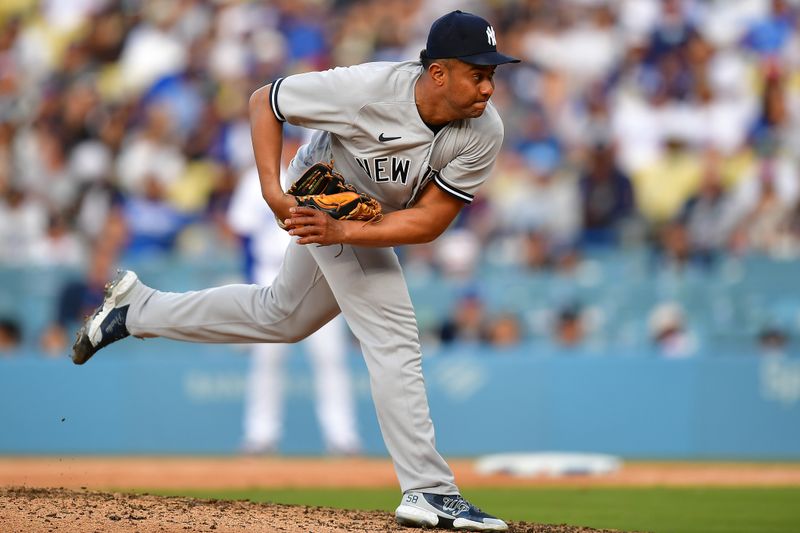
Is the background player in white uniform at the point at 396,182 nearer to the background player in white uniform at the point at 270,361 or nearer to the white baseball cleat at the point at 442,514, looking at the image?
the white baseball cleat at the point at 442,514

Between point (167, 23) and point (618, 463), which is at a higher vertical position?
point (167, 23)

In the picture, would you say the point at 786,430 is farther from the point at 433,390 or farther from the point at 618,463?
the point at 433,390

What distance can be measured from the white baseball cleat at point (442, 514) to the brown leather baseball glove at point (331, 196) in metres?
1.14

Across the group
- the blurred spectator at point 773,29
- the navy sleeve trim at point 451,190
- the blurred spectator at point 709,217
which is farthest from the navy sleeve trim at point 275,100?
the blurred spectator at point 773,29

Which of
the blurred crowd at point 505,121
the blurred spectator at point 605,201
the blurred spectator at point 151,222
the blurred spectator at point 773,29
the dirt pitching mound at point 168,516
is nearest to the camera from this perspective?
the dirt pitching mound at point 168,516

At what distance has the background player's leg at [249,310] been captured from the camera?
5.40 metres

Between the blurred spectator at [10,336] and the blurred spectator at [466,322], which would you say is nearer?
the blurred spectator at [466,322]

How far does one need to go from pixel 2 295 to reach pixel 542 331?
4.76m

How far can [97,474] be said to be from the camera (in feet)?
29.5

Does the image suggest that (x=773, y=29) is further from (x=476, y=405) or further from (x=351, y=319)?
(x=351, y=319)

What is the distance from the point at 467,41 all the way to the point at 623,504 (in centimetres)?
344

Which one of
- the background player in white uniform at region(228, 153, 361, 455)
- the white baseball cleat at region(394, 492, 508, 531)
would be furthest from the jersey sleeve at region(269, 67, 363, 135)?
the background player in white uniform at region(228, 153, 361, 455)

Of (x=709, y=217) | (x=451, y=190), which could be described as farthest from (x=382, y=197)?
(x=709, y=217)

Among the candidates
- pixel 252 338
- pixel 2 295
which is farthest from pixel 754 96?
pixel 252 338
